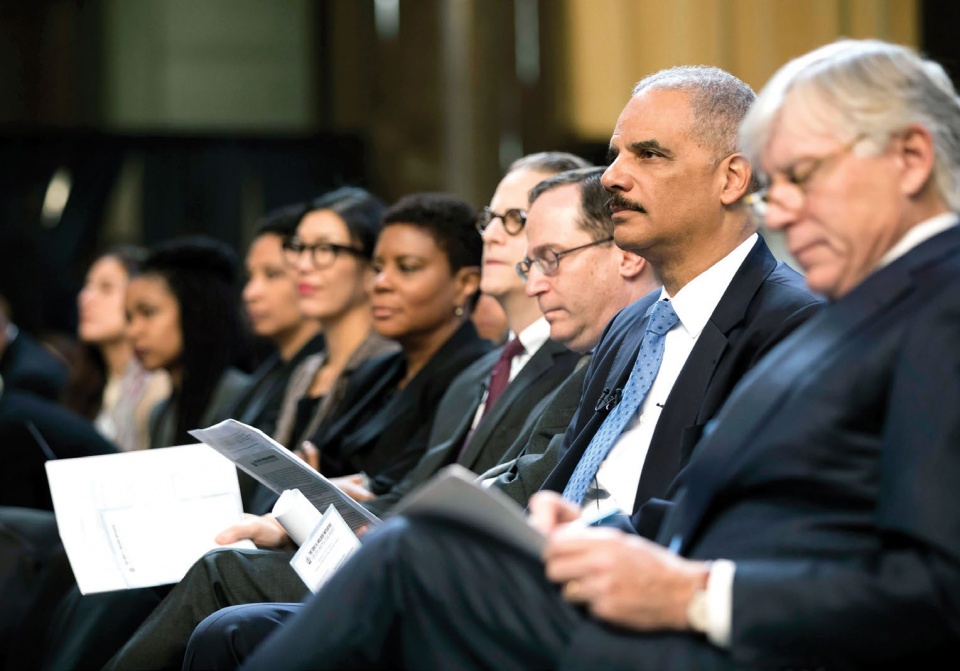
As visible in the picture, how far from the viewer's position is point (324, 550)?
2.54 m

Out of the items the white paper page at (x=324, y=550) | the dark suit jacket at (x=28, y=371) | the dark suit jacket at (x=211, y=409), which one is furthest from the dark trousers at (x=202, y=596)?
the dark suit jacket at (x=28, y=371)

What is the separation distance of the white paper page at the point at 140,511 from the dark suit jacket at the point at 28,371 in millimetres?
2653

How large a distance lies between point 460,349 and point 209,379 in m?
1.67

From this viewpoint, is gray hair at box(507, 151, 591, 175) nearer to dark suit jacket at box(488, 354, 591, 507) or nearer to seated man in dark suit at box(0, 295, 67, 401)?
dark suit jacket at box(488, 354, 591, 507)

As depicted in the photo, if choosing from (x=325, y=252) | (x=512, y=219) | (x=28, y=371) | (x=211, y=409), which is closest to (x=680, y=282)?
(x=512, y=219)

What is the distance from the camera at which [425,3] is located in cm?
833

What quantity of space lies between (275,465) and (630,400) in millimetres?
→ 803

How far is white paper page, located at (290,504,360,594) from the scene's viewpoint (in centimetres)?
251

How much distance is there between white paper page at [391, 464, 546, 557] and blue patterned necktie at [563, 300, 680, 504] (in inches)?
29.6

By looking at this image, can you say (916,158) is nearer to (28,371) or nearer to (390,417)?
(390,417)

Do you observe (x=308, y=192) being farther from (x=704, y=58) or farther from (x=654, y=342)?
(x=654, y=342)

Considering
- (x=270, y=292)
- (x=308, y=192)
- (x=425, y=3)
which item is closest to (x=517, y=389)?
(x=270, y=292)

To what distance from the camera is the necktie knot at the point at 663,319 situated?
99.0 inches

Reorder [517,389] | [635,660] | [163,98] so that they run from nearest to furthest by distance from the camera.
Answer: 1. [635,660]
2. [517,389]
3. [163,98]
